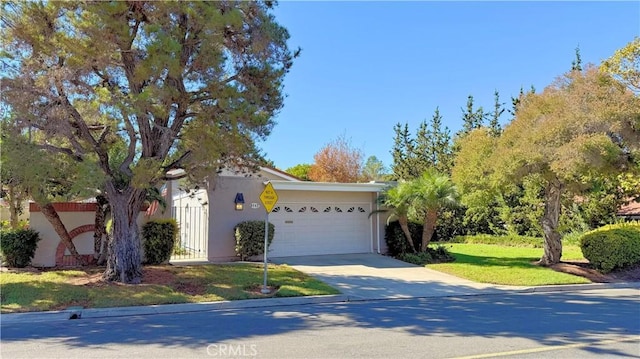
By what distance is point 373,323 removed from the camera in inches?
306

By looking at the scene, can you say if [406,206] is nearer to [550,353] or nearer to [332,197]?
[332,197]

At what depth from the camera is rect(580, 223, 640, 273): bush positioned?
1420 cm

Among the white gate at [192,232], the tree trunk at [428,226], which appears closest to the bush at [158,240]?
the white gate at [192,232]

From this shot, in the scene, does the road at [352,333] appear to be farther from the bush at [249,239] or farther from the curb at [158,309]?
the bush at [249,239]

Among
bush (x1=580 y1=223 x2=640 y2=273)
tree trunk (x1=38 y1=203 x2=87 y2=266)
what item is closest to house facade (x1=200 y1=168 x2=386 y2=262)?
tree trunk (x1=38 y1=203 x2=87 y2=266)

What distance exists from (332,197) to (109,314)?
1050 cm

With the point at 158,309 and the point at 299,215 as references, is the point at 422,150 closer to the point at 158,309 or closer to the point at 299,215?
the point at 299,215

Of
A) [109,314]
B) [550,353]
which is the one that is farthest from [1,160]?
[550,353]

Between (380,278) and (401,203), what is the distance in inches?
158

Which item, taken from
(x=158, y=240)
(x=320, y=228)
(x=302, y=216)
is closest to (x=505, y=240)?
(x=320, y=228)

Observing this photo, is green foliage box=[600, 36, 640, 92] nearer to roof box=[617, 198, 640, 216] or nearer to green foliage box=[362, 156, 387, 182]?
roof box=[617, 198, 640, 216]

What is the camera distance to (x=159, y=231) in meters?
13.4

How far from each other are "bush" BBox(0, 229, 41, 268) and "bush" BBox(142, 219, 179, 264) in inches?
116

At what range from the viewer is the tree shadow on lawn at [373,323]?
6652mm
